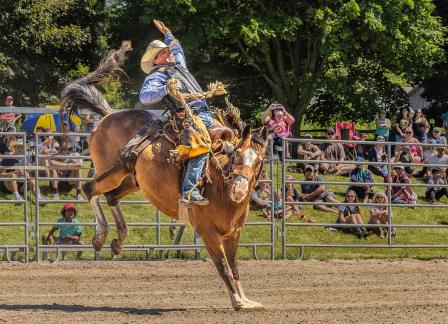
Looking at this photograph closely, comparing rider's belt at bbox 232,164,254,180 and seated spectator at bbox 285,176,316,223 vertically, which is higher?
rider's belt at bbox 232,164,254,180

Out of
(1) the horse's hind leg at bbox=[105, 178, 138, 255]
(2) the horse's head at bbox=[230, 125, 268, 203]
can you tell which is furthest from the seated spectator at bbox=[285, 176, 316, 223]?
(2) the horse's head at bbox=[230, 125, 268, 203]

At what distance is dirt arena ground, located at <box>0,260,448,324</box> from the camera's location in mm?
9938

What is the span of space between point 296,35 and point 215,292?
1608 cm

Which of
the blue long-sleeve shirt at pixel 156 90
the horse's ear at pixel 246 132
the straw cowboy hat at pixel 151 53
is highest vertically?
the straw cowboy hat at pixel 151 53

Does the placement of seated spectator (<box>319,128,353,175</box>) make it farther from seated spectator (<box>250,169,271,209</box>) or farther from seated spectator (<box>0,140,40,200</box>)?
seated spectator (<box>0,140,40,200</box>)

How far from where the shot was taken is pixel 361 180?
53.5 ft

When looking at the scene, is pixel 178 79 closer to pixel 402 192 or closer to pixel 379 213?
pixel 379 213

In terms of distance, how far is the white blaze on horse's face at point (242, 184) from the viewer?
32.8 feet

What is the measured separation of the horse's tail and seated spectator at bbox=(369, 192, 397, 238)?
17.3ft

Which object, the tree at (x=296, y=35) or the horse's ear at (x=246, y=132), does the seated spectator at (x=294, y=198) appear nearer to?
the horse's ear at (x=246, y=132)

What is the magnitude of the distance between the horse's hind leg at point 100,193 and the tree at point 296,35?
12914 mm

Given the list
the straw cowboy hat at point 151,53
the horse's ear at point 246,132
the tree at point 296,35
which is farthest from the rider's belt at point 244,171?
the tree at point 296,35

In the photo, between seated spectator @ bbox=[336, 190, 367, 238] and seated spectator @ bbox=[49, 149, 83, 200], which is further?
seated spectator @ bbox=[336, 190, 367, 238]

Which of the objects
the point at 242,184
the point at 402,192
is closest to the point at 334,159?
the point at 402,192
